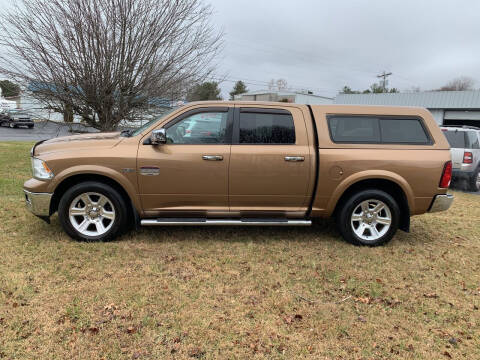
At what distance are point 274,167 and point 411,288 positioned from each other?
6.73 feet

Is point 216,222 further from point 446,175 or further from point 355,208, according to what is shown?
point 446,175

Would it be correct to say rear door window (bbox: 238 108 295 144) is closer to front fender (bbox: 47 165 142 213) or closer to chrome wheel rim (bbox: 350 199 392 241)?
chrome wheel rim (bbox: 350 199 392 241)

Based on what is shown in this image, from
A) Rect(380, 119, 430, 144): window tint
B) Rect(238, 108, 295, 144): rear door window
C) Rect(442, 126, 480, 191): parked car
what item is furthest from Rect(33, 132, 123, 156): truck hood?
Rect(442, 126, 480, 191): parked car

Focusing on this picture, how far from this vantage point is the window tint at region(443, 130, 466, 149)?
905 centimetres

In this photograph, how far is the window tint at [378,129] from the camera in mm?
4590

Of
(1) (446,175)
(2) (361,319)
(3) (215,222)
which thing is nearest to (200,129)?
(3) (215,222)

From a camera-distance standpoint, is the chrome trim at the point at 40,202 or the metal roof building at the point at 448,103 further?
the metal roof building at the point at 448,103

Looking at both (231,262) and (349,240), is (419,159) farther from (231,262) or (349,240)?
(231,262)

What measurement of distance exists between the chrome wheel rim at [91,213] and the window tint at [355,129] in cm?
310

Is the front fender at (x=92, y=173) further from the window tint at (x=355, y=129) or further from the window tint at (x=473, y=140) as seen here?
the window tint at (x=473, y=140)

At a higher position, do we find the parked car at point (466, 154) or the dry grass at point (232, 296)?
the parked car at point (466, 154)

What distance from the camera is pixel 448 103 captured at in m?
29.2

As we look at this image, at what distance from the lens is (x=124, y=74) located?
8.94m

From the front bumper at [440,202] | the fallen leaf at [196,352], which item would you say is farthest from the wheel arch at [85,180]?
the front bumper at [440,202]
